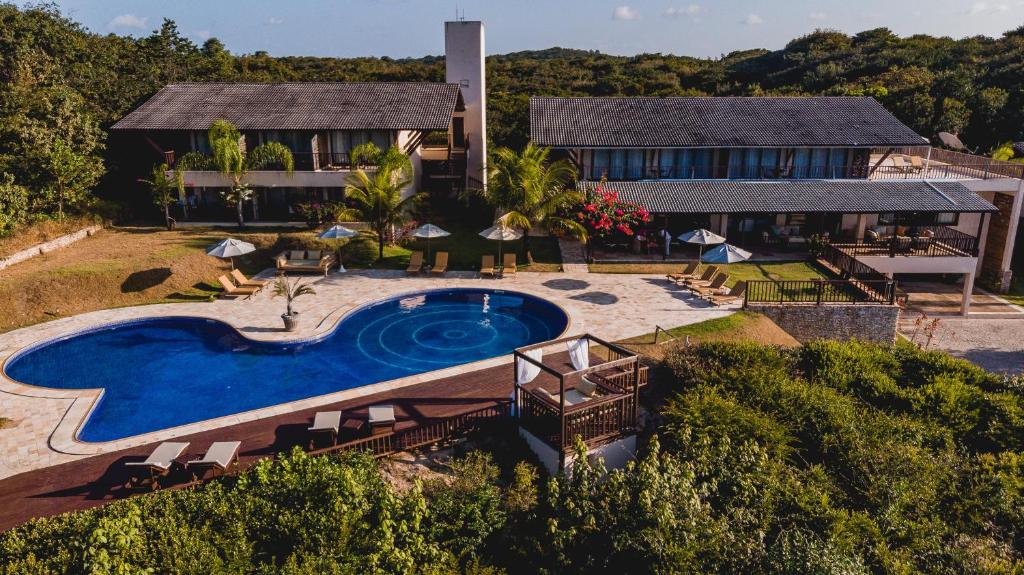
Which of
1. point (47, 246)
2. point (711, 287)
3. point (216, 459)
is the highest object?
point (47, 246)

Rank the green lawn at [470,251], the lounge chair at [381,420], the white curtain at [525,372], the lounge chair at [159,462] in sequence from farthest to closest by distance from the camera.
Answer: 1. the green lawn at [470,251]
2. the white curtain at [525,372]
3. the lounge chair at [381,420]
4. the lounge chair at [159,462]

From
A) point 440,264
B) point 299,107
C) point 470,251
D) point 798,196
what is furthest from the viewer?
point 299,107

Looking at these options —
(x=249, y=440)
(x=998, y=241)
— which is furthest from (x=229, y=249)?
(x=998, y=241)

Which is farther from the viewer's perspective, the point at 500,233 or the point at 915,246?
the point at 915,246

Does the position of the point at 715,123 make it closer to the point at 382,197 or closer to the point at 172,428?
the point at 382,197

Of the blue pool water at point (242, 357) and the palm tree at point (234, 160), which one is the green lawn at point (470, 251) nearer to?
the blue pool water at point (242, 357)

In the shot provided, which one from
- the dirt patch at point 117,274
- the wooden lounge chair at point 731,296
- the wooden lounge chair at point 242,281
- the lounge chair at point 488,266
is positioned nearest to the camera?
the dirt patch at point 117,274

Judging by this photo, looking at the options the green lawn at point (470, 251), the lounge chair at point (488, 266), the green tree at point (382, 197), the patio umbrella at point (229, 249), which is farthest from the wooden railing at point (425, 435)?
the green tree at point (382, 197)

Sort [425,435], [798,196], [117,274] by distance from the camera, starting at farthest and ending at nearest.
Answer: [798,196] < [117,274] < [425,435]
